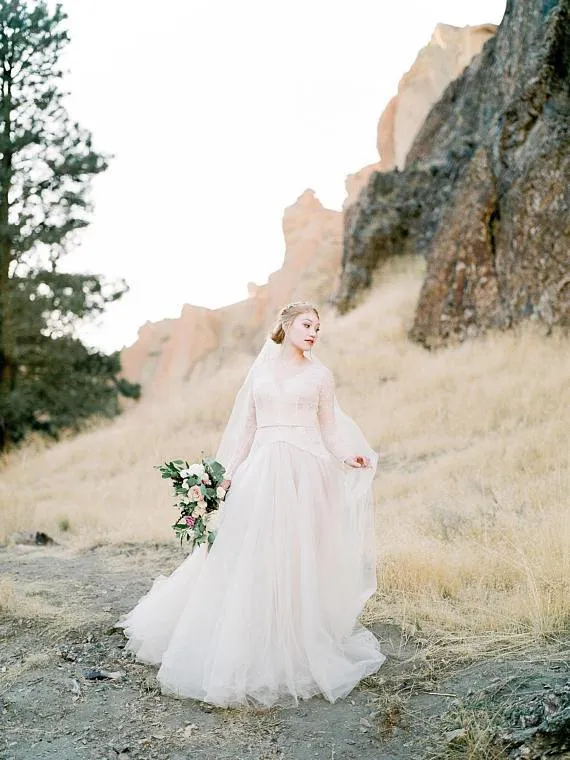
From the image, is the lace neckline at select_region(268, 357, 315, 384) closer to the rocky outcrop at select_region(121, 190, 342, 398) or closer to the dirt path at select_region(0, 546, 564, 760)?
the dirt path at select_region(0, 546, 564, 760)

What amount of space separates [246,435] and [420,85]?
41917 millimetres

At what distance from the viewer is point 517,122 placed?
49.9ft

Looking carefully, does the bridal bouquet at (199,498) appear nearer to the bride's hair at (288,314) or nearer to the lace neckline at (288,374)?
the lace neckline at (288,374)

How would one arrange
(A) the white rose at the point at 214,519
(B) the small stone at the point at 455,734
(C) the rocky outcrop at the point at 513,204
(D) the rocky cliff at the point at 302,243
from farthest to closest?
(D) the rocky cliff at the point at 302,243 < (C) the rocky outcrop at the point at 513,204 < (A) the white rose at the point at 214,519 < (B) the small stone at the point at 455,734

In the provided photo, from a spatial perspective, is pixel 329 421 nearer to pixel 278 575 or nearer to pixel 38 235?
pixel 278 575

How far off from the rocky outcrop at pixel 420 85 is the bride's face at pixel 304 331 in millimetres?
37924

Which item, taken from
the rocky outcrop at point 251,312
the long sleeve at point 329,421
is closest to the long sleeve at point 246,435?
the long sleeve at point 329,421

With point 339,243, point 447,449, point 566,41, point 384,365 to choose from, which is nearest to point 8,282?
point 384,365

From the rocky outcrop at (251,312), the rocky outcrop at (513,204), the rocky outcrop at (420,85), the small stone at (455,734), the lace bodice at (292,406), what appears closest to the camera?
the small stone at (455,734)

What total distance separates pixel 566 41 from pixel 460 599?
13308 mm

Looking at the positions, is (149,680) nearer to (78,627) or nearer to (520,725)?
(78,627)

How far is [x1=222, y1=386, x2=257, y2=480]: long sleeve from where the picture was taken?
4.76m

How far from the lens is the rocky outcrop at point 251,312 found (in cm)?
3838

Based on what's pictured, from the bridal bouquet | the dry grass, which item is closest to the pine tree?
the dry grass
